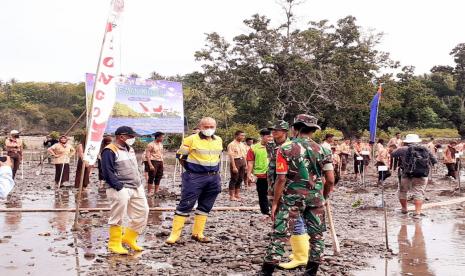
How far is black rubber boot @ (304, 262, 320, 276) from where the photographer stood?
224 inches

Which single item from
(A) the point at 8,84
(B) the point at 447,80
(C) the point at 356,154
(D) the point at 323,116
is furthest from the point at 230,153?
(A) the point at 8,84

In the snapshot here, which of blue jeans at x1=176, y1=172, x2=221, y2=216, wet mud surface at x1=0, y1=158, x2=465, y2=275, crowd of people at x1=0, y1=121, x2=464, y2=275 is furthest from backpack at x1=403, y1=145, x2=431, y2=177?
blue jeans at x1=176, y1=172, x2=221, y2=216

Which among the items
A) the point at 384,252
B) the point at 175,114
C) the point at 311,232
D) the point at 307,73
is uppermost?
the point at 307,73

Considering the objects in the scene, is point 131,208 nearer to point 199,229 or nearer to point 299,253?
point 199,229

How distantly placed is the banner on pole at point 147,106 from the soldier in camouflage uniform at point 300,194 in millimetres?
11506

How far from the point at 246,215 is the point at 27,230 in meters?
4.34

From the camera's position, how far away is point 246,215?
1062 cm

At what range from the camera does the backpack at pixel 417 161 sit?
35.2 feet

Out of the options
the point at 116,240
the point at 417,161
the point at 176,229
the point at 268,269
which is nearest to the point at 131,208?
the point at 116,240

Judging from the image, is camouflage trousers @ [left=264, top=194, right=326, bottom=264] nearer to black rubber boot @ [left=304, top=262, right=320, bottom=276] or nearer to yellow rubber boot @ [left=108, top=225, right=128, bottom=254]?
black rubber boot @ [left=304, top=262, right=320, bottom=276]

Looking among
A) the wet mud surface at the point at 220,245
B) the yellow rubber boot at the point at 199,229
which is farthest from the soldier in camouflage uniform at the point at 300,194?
the yellow rubber boot at the point at 199,229

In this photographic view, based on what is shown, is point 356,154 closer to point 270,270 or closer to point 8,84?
point 270,270

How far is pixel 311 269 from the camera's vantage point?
571cm

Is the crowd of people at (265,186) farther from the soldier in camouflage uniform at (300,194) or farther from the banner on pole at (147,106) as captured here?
the banner on pole at (147,106)
